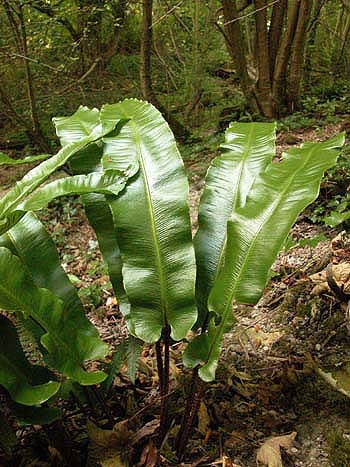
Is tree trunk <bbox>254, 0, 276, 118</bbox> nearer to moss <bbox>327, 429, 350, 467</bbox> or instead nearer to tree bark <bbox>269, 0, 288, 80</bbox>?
tree bark <bbox>269, 0, 288, 80</bbox>

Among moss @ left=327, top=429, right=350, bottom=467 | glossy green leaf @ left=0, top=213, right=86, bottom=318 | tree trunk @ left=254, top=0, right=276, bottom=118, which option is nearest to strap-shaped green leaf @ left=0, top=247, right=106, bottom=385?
glossy green leaf @ left=0, top=213, right=86, bottom=318

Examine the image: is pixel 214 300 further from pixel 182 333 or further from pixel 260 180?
pixel 260 180

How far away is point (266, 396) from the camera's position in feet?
4.66

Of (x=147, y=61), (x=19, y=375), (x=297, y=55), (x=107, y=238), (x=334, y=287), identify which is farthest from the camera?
(x=297, y=55)

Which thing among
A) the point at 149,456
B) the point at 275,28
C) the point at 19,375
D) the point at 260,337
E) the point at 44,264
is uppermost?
the point at 275,28

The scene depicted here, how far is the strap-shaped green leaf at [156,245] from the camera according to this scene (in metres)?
1.18

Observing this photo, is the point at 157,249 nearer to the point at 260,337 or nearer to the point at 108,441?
the point at 108,441

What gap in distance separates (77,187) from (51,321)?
0.99 ft

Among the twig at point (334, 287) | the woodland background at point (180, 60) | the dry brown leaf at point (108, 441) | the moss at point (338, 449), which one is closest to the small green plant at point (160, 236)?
the dry brown leaf at point (108, 441)

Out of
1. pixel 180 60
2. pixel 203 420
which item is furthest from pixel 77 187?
pixel 180 60

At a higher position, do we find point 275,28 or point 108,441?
point 275,28

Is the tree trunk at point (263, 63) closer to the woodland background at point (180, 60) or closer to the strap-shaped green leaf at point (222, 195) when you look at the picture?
the woodland background at point (180, 60)

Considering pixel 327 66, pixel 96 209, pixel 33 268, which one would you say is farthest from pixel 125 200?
pixel 327 66

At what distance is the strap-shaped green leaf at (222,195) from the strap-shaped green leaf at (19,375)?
41cm
